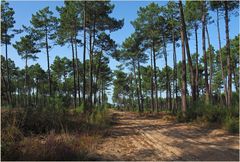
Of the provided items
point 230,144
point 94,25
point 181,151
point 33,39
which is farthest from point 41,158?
point 33,39

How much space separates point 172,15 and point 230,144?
22181 millimetres

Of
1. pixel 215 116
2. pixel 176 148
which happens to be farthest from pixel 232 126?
pixel 176 148

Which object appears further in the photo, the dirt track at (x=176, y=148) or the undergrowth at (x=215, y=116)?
the undergrowth at (x=215, y=116)

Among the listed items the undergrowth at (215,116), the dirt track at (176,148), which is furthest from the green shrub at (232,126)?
the dirt track at (176,148)

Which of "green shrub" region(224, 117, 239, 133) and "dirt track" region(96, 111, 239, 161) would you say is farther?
"green shrub" region(224, 117, 239, 133)

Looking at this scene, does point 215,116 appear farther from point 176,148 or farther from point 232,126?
point 176,148

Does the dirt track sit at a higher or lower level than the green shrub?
lower

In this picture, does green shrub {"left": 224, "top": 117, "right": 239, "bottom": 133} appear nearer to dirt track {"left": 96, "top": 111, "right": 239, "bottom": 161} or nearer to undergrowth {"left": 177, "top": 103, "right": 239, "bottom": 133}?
undergrowth {"left": 177, "top": 103, "right": 239, "bottom": 133}

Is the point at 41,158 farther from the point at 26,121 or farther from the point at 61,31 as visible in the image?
the point at 61,31

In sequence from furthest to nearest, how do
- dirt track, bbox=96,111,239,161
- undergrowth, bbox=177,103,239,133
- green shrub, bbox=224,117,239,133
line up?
undergrowth, bbox=177,103,239,133 < green shrub, bbox=224,117,239,133 < dirt track, bbox=96,111,239,161

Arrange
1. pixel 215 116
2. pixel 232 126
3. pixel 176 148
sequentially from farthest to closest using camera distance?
1. pixel 215 116
2. pixel 232 126
3. pixel 176 148

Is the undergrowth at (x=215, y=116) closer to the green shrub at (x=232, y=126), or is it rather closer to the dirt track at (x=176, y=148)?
the green shrub at (x=232, y=126)

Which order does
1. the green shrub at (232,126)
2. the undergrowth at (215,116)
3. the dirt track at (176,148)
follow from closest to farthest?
the dirt track at (176,148), the green shrub at (232,126), the undergrowth at (215,116)

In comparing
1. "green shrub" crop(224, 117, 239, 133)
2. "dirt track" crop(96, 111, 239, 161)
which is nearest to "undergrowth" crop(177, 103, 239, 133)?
"green shrub" crop(224, 117, 239, 133)
